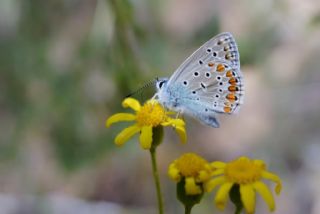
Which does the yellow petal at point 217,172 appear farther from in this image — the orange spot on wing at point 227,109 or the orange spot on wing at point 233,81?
the orange spot on wing at point 233,81

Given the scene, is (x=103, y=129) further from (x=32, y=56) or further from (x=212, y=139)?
(x=212, y=139)

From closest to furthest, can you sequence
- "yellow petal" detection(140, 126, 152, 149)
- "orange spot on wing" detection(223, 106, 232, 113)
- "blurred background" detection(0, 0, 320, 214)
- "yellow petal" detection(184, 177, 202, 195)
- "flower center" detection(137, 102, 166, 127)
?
"yellow petal" detection(184, 177, 202, 195) → "yellow petal" detection(140, 126, 152, 149) → "flower center" detection(137, 102, 166, 127) → "orange spot on wing" detection(223, 106, 232, 113) → "blurred background" detection(0, 0, 320, 214)

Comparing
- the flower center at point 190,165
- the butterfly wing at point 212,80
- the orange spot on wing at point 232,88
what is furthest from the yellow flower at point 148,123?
the orange spot on wing at point 232,88

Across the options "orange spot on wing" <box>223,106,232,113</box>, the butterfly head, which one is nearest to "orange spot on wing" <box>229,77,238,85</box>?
"orange spot on wing" <box>223,106,232,113</box>

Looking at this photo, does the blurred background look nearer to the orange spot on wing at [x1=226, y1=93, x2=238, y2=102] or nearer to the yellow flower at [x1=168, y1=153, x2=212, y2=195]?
the orange spot on wing at [x1=226, y1=93, x2=238, y2=102]

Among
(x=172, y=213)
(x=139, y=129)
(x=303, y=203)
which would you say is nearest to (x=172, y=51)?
(x=172, y=213)

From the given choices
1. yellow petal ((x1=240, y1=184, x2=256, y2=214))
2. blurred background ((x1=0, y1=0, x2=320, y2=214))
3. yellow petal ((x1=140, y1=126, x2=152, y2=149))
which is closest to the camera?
yellow petal ((x1=240, y1=184, x2=256, y2=214))
